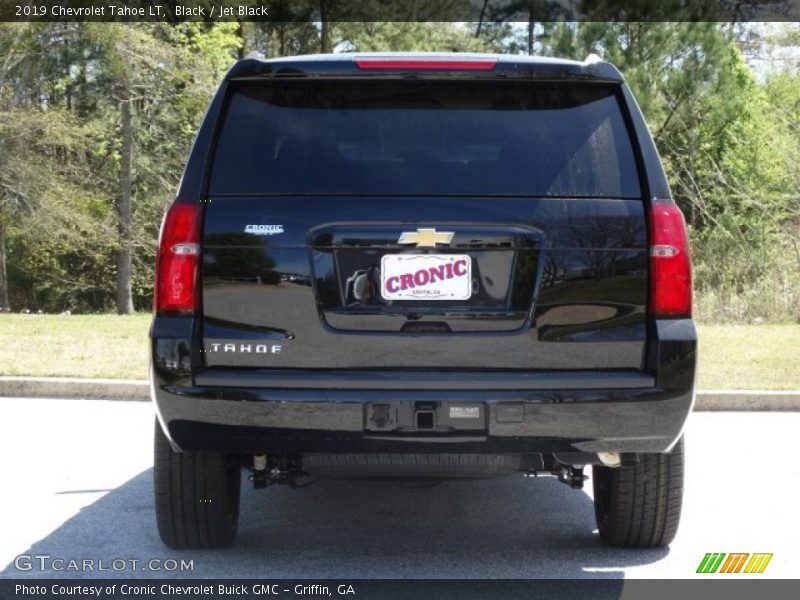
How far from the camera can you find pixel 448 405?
166 inches

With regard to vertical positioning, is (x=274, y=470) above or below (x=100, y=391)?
above

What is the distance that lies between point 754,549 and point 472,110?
7.87ft

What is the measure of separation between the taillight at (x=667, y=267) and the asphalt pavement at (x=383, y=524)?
119cm

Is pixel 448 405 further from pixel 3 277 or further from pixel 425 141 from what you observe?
pixel 3 277

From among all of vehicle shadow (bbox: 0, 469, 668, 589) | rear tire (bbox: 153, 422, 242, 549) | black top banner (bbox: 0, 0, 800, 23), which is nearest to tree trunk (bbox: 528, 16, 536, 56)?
black top banner (bbox: 0, 0, 800, 23)

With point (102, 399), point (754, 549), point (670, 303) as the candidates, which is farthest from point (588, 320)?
point (102, 399)

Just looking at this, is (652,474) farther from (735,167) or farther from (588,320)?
(735,167)

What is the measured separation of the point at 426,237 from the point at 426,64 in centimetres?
66

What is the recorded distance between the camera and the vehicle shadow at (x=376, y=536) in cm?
490

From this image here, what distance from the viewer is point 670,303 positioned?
4.32m
